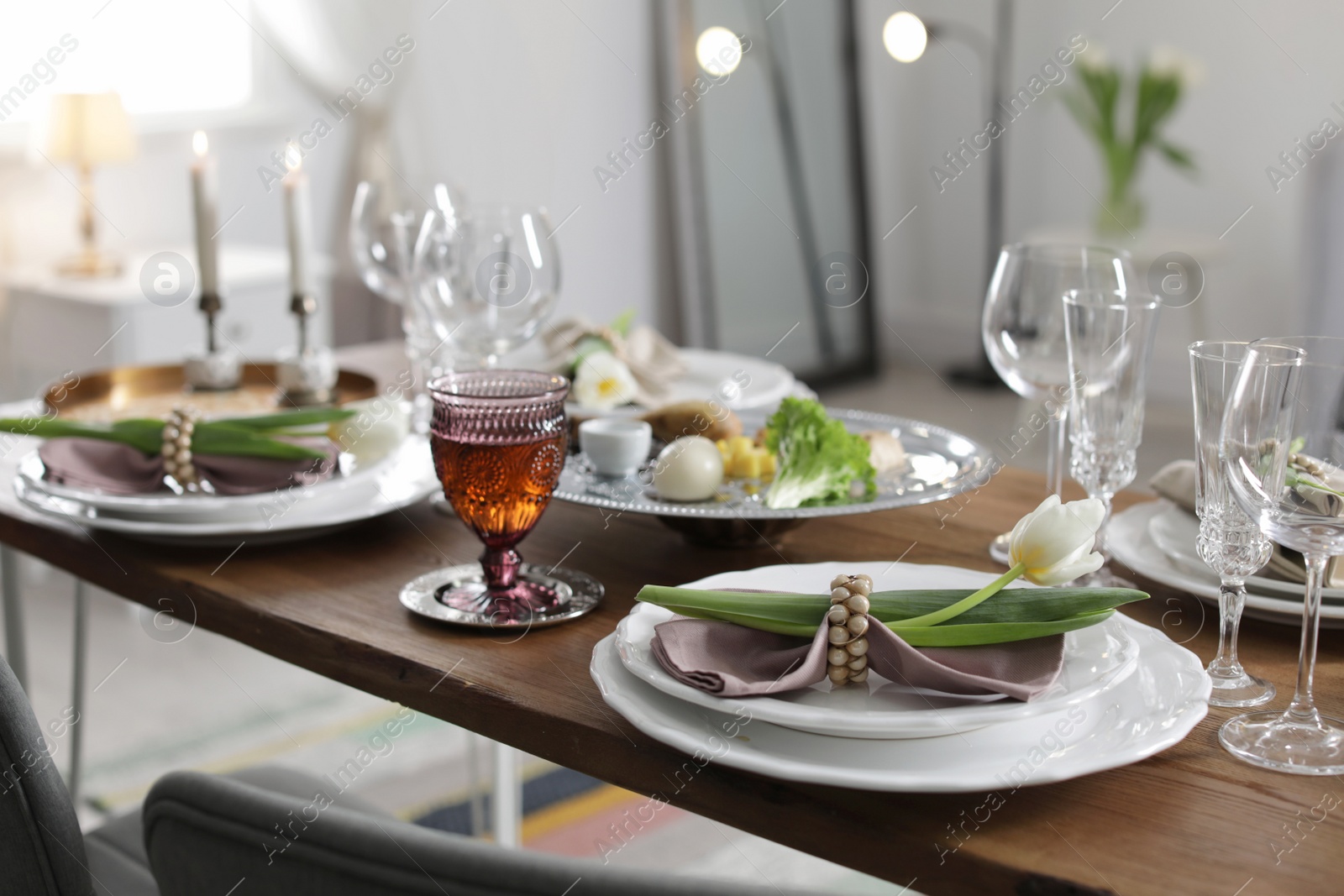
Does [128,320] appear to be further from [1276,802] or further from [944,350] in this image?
[944,350]

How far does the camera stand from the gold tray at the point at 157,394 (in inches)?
55.5

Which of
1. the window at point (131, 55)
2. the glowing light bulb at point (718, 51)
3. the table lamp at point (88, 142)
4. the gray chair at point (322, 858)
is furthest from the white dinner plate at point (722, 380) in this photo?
the glowing light bulb at point (718, 51)

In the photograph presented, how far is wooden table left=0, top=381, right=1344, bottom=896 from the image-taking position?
614mm

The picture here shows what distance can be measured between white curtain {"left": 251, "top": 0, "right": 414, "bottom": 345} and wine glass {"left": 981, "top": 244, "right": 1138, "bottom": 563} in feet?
8.87

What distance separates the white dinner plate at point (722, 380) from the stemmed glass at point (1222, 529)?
2.14 feet

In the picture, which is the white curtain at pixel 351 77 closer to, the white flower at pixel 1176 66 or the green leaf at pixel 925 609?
the white flower at pixel 1176 66

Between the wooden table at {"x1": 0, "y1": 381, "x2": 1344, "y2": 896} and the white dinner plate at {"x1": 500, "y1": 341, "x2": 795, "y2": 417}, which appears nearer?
the wooden table at {"x1": 0, "y1": 381, "x2": 1344, "y2": 896}

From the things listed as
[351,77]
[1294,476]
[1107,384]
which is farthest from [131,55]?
[1294,476]

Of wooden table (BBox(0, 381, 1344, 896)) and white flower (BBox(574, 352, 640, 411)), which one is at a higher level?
white flower (BBox(574, 352, 640, 411))

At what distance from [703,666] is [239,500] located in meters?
0.51

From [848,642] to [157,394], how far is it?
3.58 feet

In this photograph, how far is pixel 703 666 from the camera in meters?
→ 0.70

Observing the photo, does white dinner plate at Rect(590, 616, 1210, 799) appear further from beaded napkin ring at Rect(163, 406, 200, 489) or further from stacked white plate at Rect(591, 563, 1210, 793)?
beaded napkin ring at Rect(163, 406, 200, 489)

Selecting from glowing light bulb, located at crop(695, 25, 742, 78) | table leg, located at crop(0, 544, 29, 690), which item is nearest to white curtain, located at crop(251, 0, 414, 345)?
glowing light bulb, located at crop(695, 25, 742, 78)
